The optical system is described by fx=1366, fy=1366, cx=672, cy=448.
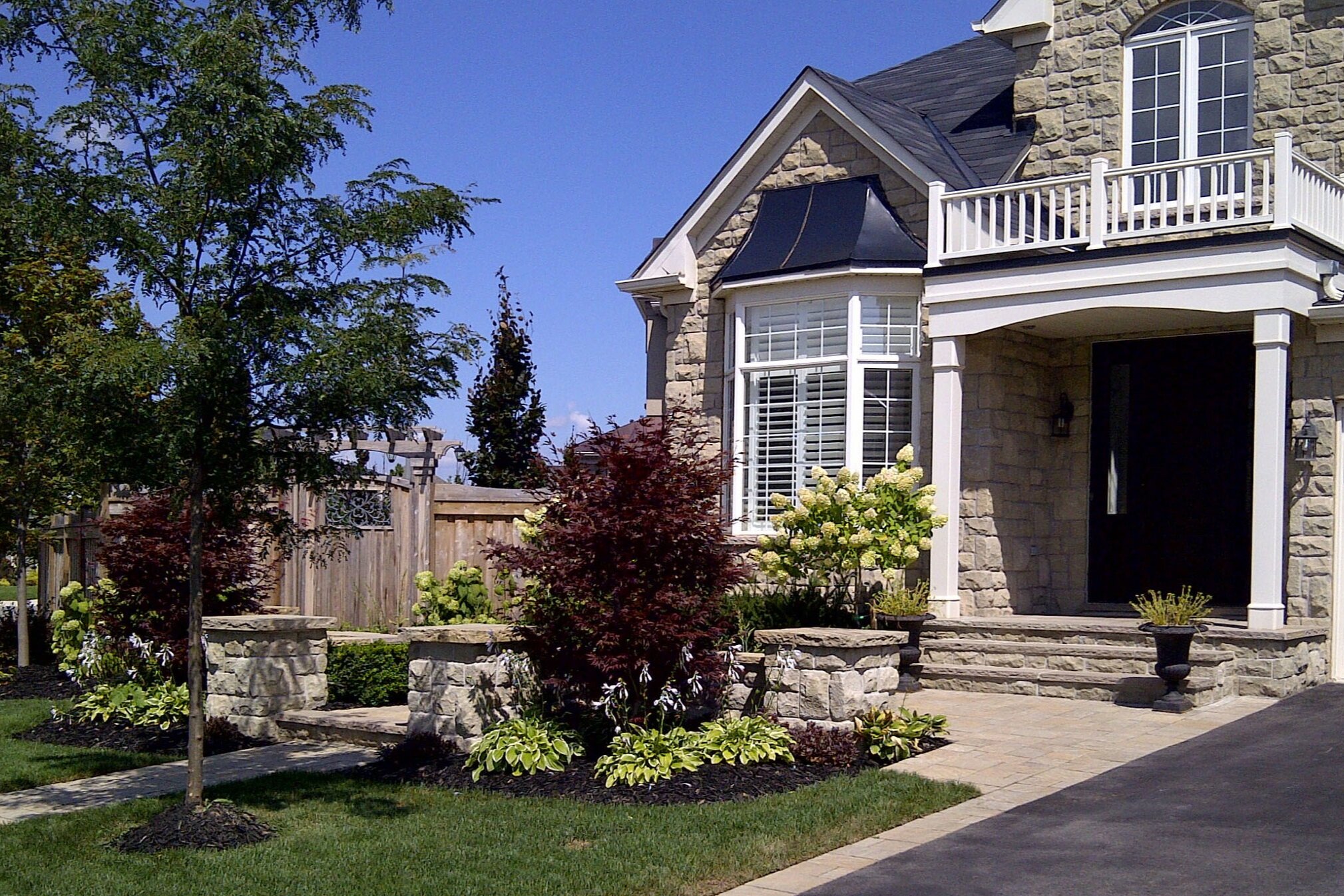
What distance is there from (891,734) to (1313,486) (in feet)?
18.6

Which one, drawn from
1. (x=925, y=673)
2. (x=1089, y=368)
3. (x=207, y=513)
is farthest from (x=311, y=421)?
(x=1089, y=368)

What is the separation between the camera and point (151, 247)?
7.34 metres

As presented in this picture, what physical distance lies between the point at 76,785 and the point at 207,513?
2207 millimetres

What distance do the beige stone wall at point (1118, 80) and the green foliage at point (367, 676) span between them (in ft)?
28.1

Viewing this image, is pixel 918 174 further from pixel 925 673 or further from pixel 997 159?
pixel 925 673

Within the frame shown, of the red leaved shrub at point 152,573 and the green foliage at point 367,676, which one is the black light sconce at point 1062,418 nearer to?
the green foliage at point 367,676

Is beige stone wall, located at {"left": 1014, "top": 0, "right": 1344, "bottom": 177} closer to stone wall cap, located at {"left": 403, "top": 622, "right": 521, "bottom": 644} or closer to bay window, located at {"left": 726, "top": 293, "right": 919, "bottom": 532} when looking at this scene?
bay window, located at {"left": 726, "top": 293, "right": 919, "bottom": 532}

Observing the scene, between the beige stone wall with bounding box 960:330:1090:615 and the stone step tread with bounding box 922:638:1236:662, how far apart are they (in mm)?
919

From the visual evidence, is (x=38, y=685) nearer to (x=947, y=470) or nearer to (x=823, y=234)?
(x=823, y=234)

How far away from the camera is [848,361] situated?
45.4ft

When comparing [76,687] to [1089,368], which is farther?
[1089,368]

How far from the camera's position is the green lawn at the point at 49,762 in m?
9.33

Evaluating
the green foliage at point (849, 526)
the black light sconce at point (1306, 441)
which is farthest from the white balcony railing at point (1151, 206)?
the green foliage at point (849, 526)

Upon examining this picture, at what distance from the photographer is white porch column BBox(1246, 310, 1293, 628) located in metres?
11.6
